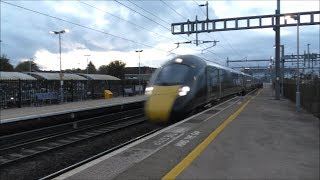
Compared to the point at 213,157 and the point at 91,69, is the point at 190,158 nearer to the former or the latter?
the point at 213,157

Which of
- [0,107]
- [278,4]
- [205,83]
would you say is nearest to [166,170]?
[205,83]

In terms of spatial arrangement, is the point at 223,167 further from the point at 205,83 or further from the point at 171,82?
the point at 205,83

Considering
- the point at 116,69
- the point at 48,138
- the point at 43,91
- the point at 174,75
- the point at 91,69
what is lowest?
the point at 48,138

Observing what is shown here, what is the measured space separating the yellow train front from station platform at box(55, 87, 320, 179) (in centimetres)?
461

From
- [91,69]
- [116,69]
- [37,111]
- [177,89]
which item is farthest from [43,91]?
[91,69]

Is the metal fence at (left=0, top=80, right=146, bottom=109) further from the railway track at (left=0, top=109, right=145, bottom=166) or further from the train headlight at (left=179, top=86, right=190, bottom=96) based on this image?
the train headlight at (left=179, top=86, right=190, bottom=96)

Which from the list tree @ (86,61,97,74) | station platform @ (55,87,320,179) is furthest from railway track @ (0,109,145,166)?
tree @ (86,61,97,74)

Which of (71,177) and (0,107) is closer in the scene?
(71,177)

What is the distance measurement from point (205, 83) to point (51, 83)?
72.5 feet

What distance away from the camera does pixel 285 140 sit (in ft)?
34.8

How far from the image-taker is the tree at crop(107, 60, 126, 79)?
12094cm

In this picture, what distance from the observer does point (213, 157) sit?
8453mm

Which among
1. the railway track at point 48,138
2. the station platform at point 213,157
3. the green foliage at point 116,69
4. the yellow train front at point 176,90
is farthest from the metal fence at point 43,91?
the green foliage at point 116,69

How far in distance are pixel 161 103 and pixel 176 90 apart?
0.87 m
